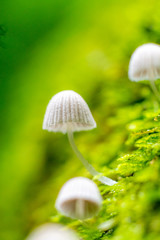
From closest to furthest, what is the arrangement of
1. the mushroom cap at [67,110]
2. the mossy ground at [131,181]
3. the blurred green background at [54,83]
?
the mossy ground at [131,181], the mushroom cap at [67,110], the blurred green background at [54,83]

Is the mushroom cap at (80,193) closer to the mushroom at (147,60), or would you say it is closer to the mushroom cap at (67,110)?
the mushroom cap at (67,110)

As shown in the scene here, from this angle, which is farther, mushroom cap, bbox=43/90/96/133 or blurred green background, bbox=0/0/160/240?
blurred green background, bbox=0/0/160/240

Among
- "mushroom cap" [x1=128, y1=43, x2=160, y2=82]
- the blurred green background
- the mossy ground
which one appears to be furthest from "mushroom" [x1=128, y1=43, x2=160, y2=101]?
the blurred green background

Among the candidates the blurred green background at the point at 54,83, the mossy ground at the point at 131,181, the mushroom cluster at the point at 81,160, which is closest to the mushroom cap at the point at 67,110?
the mushroom cluster at the point at 81,160

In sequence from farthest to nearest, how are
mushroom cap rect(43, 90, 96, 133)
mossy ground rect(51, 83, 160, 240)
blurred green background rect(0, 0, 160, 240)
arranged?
blurred green background rect(0, 0, 160, 240)
mushroom cap rect(43, 90, 96, 133)
mossy ground rect(51, 83, 160, 240)

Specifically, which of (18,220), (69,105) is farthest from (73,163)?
(69,105)

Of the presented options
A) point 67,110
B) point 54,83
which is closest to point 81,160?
point 67,110

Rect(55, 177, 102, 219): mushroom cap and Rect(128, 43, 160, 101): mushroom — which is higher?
Rect(128, 43, 160, 101): mushroom

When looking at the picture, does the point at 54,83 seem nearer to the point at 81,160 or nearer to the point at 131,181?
the point at 81,160

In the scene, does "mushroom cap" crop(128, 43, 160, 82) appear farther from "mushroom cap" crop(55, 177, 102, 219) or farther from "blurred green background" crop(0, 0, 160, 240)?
"mushroom cap" crop(55, 177, 102, 219)
